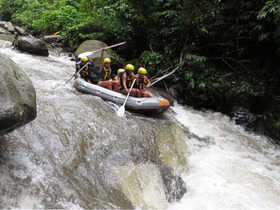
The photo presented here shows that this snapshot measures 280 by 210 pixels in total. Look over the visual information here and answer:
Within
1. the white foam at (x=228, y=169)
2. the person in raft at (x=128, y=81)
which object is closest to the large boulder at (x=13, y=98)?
the white foam at (x=228, y=169)

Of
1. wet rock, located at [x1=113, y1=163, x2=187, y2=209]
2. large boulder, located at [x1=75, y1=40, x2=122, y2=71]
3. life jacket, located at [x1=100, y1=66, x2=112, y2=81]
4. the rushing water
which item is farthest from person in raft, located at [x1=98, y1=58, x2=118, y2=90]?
wet rock, located at [x1=113, y1=163, x2=187, y2=209]

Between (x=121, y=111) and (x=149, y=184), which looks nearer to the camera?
(x=149, y=184)

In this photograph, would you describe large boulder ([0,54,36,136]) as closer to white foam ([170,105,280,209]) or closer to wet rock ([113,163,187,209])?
wet rock ([113,163,187,209])

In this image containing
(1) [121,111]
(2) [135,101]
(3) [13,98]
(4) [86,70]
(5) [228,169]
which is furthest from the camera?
(4) [86,70]

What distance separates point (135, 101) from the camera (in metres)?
5.55

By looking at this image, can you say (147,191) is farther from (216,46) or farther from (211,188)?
(216,46)

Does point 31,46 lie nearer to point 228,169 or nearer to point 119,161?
point 119,161

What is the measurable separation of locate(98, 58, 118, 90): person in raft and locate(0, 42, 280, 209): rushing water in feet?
2.03

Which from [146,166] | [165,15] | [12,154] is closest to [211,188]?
[146,166]

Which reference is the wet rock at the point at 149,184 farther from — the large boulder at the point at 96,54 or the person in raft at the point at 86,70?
the large boulder at the point at 96,54

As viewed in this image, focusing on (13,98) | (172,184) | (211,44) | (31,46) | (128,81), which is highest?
(211,44)

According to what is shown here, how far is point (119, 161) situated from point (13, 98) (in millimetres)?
1911

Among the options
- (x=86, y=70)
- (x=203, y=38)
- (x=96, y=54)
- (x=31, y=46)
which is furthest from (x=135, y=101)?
(x=31, y=46)

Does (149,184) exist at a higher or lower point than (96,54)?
lower
